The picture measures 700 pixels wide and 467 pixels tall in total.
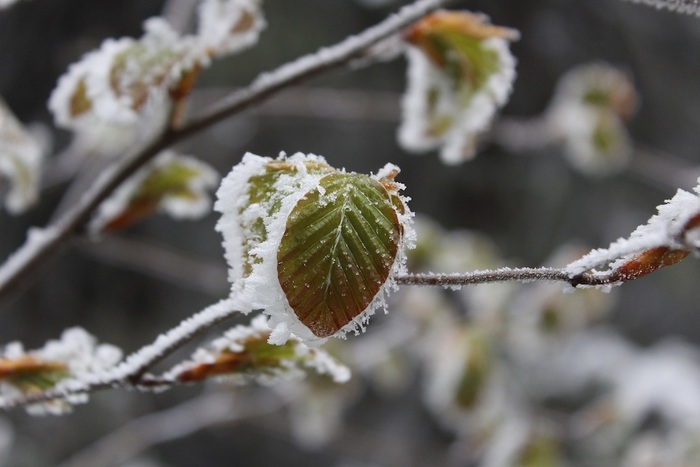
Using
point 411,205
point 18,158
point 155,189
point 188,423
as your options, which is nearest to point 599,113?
point 155,189

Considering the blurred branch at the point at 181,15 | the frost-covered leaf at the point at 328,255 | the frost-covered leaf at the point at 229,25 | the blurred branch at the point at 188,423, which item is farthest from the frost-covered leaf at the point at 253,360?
the blurred branch at the point at 188,423

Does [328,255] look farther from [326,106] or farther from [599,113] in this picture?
[326,106]

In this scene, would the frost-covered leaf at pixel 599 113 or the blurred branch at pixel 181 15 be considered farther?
the frost-covered leaf at pixel 599 113

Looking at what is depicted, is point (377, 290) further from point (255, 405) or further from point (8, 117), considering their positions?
point (255, 405)

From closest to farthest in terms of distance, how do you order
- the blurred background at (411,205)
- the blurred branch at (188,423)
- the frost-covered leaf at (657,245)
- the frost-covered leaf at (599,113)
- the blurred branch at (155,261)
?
the frost-covered leaf at (657,245) → the frost-covered leaf at (599,113) → the blurred branch at (155,261) → the blurred branch at (188,423) → the blurred background at (411,205)

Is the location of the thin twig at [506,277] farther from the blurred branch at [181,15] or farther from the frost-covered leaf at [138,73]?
the blurred branch at [181,15]

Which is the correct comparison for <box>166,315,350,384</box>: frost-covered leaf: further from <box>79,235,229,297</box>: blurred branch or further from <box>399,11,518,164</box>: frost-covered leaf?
<box>79,235,229,297</box>: blurred branch
